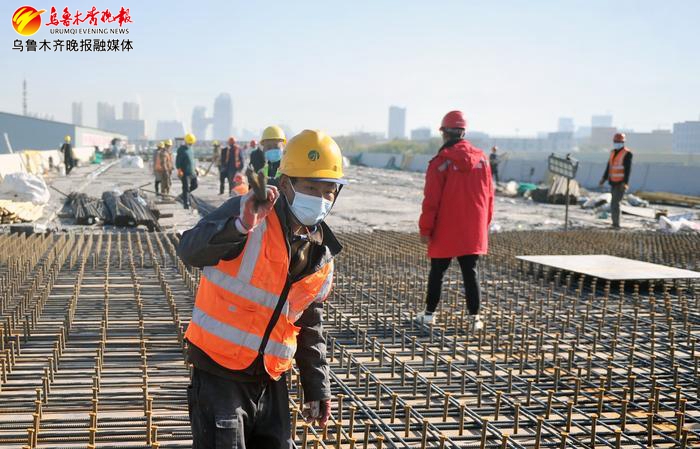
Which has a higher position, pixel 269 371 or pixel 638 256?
pixel 269 371

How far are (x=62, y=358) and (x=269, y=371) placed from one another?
3.00 metres

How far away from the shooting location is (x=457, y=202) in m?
5.60

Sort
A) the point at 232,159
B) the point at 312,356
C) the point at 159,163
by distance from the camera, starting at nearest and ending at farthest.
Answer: the point at 312,356 → the point at 159,163 → the point at 232,159

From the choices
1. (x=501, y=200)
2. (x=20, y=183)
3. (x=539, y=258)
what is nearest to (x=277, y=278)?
(x=539, y=258)

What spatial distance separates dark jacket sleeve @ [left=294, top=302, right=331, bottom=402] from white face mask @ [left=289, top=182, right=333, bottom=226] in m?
0.37

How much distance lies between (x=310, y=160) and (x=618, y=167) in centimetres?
1134

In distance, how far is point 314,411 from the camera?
8.69 feet

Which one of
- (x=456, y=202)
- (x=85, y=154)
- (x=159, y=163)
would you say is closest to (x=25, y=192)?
(x=159, y=163)

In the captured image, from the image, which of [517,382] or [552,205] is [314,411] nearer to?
[517,382]

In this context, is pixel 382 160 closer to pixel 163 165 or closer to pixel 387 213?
pixel 387 213

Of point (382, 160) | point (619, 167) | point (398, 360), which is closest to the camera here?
point (398, 360)

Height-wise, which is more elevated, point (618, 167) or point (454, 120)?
point (454, 120)

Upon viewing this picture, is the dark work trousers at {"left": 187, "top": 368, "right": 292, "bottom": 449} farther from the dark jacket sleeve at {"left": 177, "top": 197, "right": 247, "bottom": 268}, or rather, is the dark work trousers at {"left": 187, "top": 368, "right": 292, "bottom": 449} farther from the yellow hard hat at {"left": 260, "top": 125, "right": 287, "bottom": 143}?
the yellow hard hat at {"left": 260, "top": 125, "right": 287, "bottom": 143}

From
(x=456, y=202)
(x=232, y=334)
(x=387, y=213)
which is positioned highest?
(x=456, y=202)
